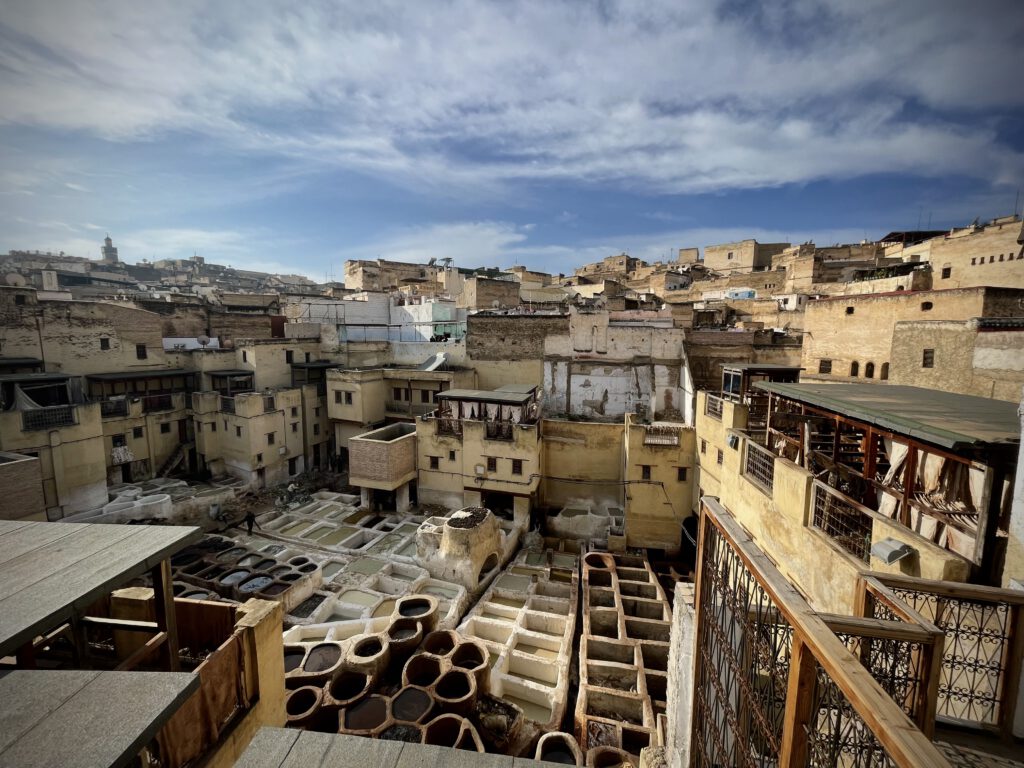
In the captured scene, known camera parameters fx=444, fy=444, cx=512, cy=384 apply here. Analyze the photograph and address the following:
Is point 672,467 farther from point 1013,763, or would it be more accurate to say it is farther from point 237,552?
point 237,552

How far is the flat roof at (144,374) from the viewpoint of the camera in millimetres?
22889

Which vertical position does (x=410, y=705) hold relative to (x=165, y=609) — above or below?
below

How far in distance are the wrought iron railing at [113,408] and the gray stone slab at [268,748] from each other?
85.3 ft

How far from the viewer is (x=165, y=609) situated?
512 centimetres

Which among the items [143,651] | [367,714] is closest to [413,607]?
[367,714]

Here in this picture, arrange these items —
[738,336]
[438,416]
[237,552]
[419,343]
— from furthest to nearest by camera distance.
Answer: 1. [419,343]
2. [738,336]
3. [438,416]
4. [237,552]

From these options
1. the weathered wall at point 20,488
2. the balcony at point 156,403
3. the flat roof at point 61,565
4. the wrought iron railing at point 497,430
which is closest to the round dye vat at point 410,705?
the flat roof at point 61,565

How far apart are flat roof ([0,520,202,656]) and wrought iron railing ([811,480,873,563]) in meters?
10.2

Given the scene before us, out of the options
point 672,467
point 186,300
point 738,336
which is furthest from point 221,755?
point 186,300

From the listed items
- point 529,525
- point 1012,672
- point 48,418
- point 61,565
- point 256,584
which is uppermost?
point 61,565

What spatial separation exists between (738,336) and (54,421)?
31887 mm

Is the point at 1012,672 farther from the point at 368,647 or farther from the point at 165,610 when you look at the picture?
the point at 368,647

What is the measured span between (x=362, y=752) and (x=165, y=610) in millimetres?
3562

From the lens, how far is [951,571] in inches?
235
